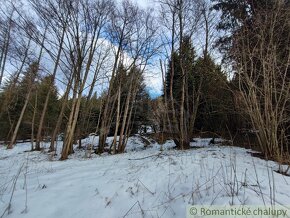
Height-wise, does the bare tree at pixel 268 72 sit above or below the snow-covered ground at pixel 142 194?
above

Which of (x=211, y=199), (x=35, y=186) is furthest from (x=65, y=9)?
(x=211, y=199)

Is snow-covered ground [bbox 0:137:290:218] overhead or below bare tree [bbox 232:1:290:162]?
below

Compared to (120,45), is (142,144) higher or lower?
lower

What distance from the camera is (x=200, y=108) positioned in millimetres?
18172

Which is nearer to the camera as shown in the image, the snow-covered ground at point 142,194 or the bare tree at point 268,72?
the snow-covered ground at point 142,194

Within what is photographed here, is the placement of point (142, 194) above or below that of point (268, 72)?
below

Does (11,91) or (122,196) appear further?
(11,91)

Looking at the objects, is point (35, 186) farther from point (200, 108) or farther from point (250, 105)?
point (200, 108)

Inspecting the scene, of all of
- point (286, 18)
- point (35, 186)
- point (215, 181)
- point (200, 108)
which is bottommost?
point (35, 186)

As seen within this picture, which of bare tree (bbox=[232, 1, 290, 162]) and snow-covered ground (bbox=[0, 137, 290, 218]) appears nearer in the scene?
snow-covered ground (bbox=[0, 137, 290, 218])

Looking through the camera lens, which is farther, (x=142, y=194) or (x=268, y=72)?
(x=268, y=72)

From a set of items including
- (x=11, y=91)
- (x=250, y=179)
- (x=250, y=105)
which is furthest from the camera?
(x=11, y=91)

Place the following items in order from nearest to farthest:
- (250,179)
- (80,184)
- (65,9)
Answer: (250,179)
(80,184)
(65,9)

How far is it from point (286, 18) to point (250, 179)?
18.6ft
